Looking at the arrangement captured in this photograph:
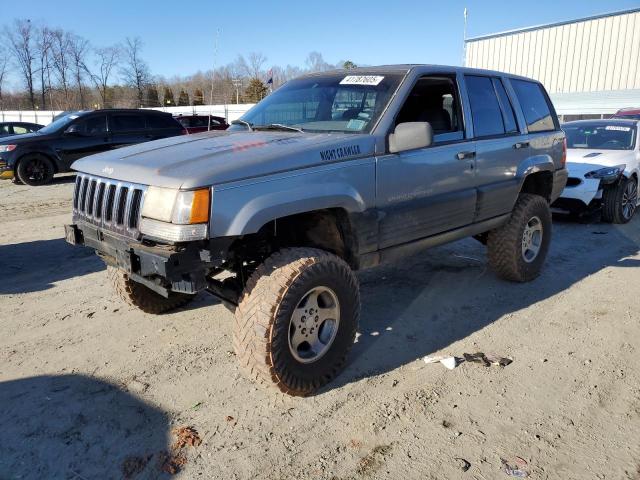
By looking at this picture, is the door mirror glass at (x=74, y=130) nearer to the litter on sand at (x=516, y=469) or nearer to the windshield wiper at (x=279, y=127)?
the windshield wiper at (x=279, y=127)

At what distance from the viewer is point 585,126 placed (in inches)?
365

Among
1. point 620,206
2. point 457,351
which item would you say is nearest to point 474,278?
point 457,351

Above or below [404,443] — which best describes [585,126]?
above

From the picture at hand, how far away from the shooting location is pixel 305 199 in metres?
3.08

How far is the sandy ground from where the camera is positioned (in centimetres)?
264

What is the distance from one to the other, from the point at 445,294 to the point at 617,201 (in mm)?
4636

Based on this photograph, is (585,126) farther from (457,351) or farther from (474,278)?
(457,351)

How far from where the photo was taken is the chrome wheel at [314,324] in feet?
10.4

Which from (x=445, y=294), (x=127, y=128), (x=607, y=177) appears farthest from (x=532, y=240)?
(x=127, y=128)

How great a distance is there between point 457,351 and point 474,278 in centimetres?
177

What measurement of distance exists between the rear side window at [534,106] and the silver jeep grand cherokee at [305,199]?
14.2 inches

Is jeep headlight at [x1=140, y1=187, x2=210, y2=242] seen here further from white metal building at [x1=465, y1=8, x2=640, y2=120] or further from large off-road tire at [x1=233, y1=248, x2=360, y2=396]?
white metal building at [x1=465, y1=8, x2=640, y2=120]

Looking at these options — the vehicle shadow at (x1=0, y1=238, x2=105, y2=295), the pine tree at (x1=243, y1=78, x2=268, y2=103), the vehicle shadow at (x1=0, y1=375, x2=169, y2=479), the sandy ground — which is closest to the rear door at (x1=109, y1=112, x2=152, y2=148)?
the vehicle shadow at (x1=0, y1=238, x2=105, y2=295)

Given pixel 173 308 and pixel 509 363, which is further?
pixel 173 308
